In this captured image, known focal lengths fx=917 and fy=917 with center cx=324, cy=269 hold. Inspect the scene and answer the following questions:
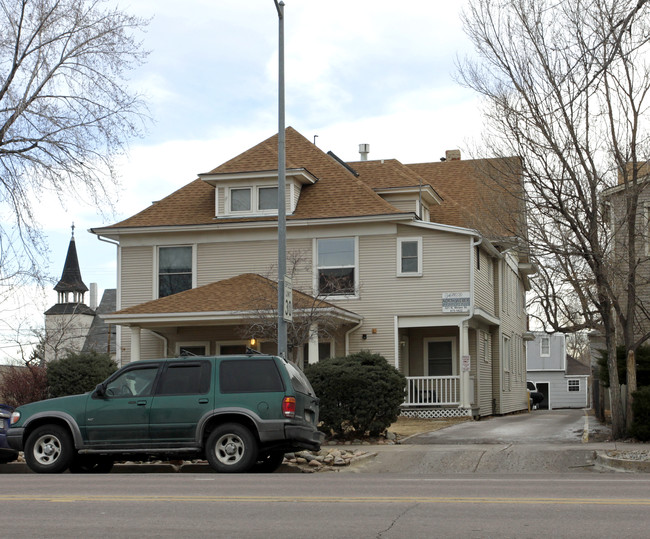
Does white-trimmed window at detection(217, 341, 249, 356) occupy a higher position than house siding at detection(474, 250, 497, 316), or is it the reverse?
house siding at detection(474, 250, 497, 316)

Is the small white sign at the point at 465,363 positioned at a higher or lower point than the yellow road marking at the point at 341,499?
higher

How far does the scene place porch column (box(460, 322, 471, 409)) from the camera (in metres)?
27.0

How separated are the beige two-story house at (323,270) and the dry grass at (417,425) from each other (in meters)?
0.68

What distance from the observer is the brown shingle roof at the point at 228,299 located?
25.5 meters

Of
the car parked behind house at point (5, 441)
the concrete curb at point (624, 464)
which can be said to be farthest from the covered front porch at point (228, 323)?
the concrete curb at point (624, 464)

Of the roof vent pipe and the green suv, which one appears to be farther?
the roof vent pipe

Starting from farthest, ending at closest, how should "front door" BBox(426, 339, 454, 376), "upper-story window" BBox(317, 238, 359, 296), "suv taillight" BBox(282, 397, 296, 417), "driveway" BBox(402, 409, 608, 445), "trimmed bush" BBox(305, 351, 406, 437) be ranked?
"front door" BBox(426, 339, 454, 376), "upper-story window" BBox(317, 238, 359, 296), "driveway" BBox(402, 409, 608, 445), "trimmed bush" BBox(305, 351, 406, 437), "suv taillight" BBox(282, 397, 296, 417)

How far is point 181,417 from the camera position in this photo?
13641 mm

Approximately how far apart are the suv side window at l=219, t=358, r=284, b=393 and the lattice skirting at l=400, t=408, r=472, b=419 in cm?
1448

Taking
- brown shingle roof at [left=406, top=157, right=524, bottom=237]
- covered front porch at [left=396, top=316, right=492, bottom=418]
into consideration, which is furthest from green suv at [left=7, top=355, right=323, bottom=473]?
covered front porch at [left=396, top=316, right=492, bottom=418]

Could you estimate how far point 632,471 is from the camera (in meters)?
13.8

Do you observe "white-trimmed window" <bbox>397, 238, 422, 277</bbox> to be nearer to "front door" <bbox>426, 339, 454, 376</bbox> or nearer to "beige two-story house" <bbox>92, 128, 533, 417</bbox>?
"beige two-story house" <bbox>92, 128, 533, 417</bbox>

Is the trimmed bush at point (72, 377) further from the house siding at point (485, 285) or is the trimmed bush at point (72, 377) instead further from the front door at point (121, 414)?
the house siding at point (485, 285)

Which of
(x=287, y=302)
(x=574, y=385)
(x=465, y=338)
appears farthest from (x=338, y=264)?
(x=574, y=385)
